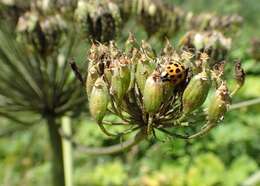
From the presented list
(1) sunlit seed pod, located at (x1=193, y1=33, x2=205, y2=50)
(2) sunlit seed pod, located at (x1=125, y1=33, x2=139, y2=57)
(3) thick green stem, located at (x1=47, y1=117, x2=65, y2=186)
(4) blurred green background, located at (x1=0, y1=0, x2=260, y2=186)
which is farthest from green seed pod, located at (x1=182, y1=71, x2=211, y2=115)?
(3) thick green stem, located at (x1=47, y1=117, x2=65, y2=186)

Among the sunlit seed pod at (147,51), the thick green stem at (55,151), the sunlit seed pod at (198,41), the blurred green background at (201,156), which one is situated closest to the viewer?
the sunlit seed pod at (147,51)

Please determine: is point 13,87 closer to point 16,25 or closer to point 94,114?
point 16,25

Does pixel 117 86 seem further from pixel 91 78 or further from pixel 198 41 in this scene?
pixel 198 41

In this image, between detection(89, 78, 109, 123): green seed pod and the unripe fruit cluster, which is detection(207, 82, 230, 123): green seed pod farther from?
detection(89, 78, 109, 123): green seed pod

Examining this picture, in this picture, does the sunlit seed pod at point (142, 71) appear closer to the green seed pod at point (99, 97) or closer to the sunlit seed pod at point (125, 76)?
the sunlit seed pod at point (125, 76)

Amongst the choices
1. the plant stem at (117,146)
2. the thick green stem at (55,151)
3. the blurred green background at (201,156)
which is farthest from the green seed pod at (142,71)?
the thick green stem at (55,151)

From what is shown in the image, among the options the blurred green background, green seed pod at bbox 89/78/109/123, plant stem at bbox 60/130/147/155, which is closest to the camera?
green seed pod at bbox 89/78/109/123

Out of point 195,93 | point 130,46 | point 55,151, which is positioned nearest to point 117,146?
point 130,46

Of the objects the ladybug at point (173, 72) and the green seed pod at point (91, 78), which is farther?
the green seed pod at point (91, 78)
